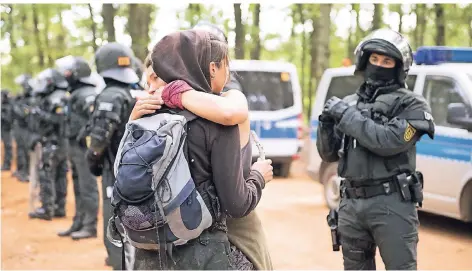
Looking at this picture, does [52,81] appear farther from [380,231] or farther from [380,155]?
[380,231]

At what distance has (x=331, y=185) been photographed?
8539mm

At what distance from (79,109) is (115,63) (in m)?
2.16

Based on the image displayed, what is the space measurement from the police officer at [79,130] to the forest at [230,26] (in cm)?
668

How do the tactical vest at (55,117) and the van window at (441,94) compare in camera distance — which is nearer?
the van window at (441,94)

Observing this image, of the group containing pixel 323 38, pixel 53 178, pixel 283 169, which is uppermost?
pixel 323 38

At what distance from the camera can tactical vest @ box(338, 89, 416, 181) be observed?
11.7 ft

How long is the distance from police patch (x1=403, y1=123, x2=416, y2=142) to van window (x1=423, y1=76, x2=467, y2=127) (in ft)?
11.6

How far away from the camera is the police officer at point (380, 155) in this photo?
3.46 metres

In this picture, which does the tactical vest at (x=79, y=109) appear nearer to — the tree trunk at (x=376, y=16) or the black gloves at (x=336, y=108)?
the black gloves at (x=336, y=108)

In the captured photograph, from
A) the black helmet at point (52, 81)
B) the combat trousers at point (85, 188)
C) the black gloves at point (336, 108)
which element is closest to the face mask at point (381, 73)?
the black gloves at point (336, 108)

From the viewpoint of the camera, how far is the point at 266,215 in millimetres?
8727

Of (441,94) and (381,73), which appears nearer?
(381,73)

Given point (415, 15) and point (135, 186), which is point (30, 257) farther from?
point (415, 15)

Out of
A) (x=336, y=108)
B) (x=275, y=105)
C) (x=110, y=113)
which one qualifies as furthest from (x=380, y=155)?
(x=275, y=105)
